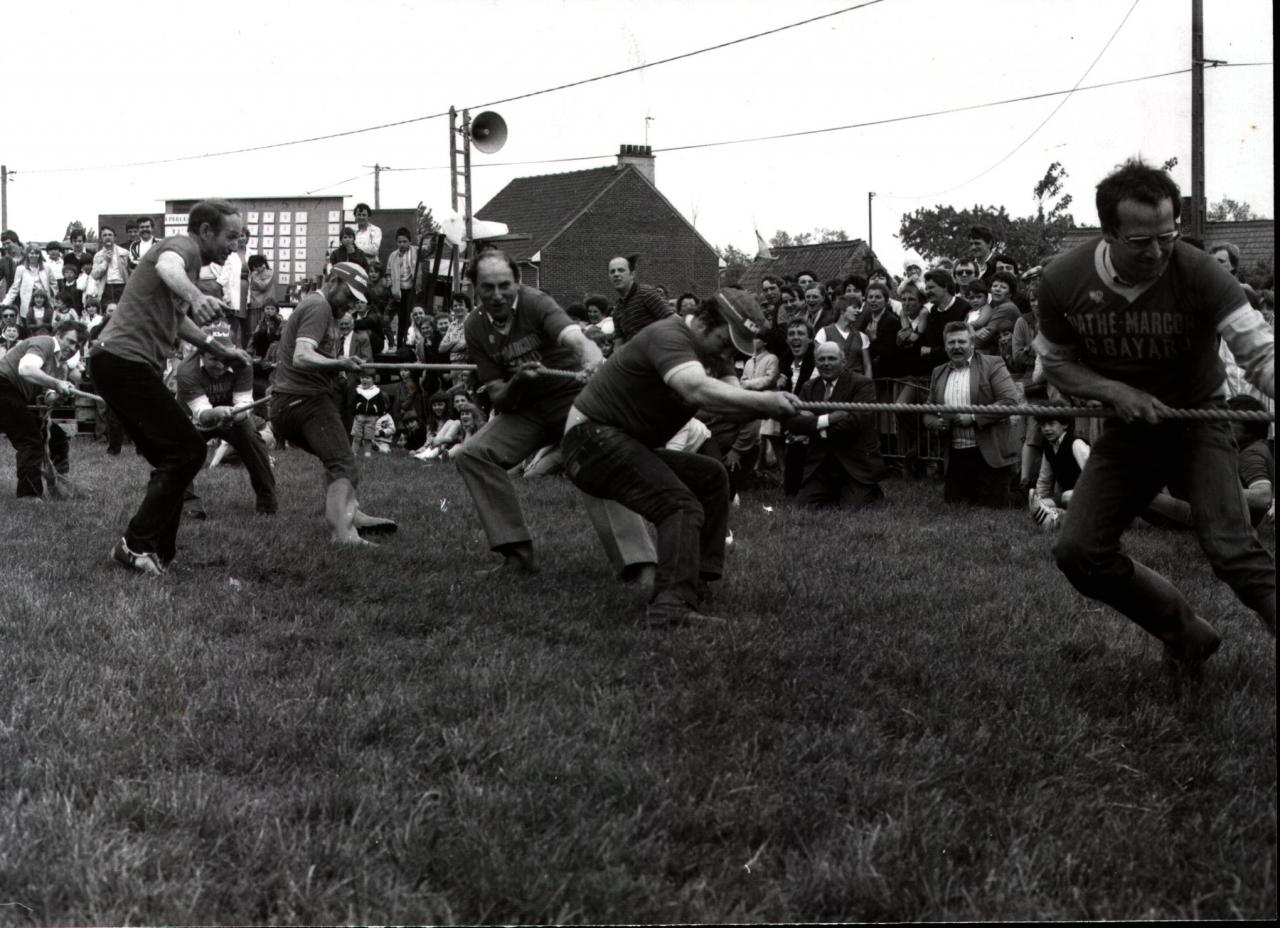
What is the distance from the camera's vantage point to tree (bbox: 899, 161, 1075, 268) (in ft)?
145


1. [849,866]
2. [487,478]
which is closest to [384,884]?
[849,866]

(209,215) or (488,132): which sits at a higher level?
(488,132)

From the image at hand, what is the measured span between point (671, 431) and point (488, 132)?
20.7 meters

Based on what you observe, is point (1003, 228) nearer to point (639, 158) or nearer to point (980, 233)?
point (639, 158)

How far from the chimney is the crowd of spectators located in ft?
111

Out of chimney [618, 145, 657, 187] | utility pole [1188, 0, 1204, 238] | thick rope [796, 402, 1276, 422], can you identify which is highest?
chimney [618, 145, 657, 187]

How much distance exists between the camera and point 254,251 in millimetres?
28797

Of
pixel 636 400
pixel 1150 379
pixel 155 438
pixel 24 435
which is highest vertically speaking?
pixel 1150 379

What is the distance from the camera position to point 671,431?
6.34m

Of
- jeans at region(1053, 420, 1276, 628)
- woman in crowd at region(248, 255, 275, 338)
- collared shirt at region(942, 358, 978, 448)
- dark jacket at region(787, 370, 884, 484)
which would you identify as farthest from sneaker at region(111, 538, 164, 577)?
woman in crowd at region(248, 255, 275, 338)

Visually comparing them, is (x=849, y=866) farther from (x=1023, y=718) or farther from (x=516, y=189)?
(x=516, y=189)

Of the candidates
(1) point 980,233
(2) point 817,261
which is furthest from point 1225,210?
(1) point 980,233

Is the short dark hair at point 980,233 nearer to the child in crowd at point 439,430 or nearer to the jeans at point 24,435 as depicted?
the child in crowd at point 439,430

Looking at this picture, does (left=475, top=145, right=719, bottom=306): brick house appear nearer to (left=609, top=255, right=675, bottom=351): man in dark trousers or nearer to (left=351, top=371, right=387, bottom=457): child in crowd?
(left=351, top=371, right=387, bottom=457): child in crowd
